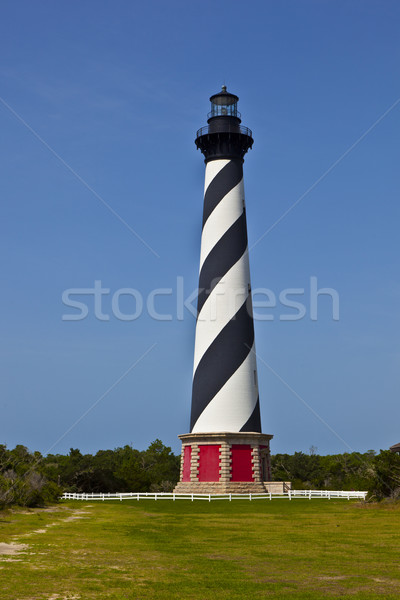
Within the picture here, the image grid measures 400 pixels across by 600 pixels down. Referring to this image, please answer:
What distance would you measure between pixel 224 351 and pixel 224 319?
2.04 metres

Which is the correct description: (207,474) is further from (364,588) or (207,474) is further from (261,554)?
(364,588)

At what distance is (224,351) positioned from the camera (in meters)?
41.6

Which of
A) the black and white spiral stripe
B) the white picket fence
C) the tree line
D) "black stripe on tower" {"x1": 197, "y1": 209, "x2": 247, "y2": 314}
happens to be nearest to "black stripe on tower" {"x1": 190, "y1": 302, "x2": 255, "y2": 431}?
the black and white spiral stripe

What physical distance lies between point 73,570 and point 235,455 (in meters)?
28.5

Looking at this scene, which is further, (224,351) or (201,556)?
(224,351)

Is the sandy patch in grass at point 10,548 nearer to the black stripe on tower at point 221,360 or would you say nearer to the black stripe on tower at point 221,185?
the black stripe on tower at point 221,360

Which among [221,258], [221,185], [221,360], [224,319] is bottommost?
[221,360]

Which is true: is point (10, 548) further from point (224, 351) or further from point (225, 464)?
point (224, 351)

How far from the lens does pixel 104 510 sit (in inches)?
1185

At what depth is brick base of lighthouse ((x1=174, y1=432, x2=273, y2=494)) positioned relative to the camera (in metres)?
40.1

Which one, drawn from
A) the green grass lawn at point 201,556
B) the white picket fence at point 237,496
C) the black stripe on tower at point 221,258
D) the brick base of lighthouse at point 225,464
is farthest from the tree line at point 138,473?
the black stripe on tower at point 221,258

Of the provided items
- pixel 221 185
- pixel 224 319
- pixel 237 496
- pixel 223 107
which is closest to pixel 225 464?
pixel 237 496

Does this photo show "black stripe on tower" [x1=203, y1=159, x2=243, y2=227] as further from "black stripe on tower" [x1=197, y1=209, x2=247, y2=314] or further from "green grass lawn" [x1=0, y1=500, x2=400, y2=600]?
"green grass lawn" [x1=0, y1=500, x2=400, y2=600]

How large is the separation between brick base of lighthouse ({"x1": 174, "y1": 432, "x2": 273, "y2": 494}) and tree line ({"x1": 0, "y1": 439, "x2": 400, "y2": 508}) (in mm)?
6694
